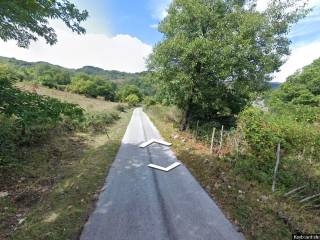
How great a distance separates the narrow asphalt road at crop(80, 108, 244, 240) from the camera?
5.21m

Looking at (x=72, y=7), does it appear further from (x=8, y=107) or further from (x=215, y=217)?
(x=215, y=217)

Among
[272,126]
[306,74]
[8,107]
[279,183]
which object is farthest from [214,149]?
[306,74]

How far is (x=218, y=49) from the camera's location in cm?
1608

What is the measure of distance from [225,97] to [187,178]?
11849 mm

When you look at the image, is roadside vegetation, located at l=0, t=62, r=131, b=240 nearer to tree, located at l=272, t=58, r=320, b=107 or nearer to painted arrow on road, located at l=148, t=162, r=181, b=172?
painted arrow on road, located at l=148, t=162, r=181, b=172

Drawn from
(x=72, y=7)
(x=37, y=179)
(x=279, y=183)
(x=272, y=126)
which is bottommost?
(x=37, y=179)

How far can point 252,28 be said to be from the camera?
16.7 m

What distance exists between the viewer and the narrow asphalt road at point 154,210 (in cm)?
521

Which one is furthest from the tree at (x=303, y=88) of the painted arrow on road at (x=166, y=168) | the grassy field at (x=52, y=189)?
the grassy field at (x=52, y=189)

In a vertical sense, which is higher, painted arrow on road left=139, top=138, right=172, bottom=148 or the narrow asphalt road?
the narrow asphalt road

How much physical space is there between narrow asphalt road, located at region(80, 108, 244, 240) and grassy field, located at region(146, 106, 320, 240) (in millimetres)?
344

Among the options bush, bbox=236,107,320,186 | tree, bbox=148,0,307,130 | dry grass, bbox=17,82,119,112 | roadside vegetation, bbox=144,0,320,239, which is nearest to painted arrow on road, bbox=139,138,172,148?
roadside vegetation, bbox=144,0,320,239

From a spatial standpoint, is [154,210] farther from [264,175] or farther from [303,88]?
[303,88]

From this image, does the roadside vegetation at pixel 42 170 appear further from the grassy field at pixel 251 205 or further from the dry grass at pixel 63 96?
the dry grass at pixel 63 96
